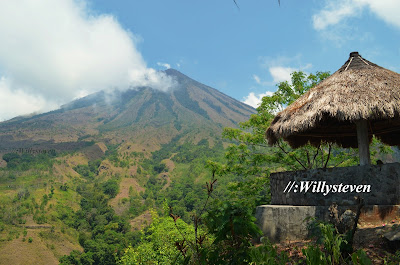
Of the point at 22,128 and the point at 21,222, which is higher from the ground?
the point at 22,128

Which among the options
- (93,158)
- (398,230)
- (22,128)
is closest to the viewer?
(398,230)

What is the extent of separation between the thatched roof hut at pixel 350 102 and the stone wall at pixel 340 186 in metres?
0.71

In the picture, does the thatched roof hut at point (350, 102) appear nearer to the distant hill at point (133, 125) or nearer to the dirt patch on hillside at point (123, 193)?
the dirt patch on hillside at point (123, 193)

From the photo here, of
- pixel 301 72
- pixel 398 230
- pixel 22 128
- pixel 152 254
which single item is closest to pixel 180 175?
pixel 152 254

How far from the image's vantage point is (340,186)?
4289 mm

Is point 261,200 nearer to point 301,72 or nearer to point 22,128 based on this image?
point 301,72

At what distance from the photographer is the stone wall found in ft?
13.0

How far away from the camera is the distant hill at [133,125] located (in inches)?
5236

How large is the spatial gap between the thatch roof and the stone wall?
70 cm

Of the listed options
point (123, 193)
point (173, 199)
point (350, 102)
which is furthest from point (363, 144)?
point (123, 193)

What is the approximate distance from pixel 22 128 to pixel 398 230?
17856cm

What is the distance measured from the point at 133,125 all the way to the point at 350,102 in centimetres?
16033

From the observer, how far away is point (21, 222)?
6038cm

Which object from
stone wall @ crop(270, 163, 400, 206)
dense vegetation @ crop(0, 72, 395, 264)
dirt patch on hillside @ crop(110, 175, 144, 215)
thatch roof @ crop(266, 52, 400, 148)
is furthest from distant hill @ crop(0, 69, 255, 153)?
stone wall @ crop(270, 163, 400, 206)
